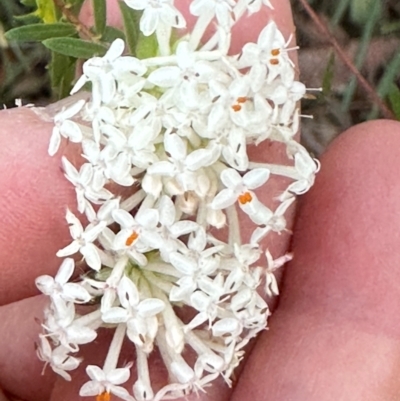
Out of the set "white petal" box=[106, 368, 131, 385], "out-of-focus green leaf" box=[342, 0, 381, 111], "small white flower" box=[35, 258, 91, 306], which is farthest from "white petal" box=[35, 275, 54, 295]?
"out-of-focus green leaf" box=[342, 0, 381, 111]

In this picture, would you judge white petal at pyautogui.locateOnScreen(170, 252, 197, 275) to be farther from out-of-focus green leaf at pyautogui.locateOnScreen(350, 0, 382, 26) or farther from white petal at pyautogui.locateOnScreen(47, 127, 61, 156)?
out-of-focus green leaf at pyautogui.locateOnScreen(350, 0, 382, 26)

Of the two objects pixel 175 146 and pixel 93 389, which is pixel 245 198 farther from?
pixel 93 389

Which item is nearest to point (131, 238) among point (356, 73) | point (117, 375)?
point (117, 375)

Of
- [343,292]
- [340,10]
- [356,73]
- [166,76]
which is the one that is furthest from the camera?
[340,10]

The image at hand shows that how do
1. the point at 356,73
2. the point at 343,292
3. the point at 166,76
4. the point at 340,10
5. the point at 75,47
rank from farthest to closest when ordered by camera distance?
the point at 340,10, the point at 356,73, the point at 343,292, the point at 75,47, the point at 166,76

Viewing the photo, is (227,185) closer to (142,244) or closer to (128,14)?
(142,244)
